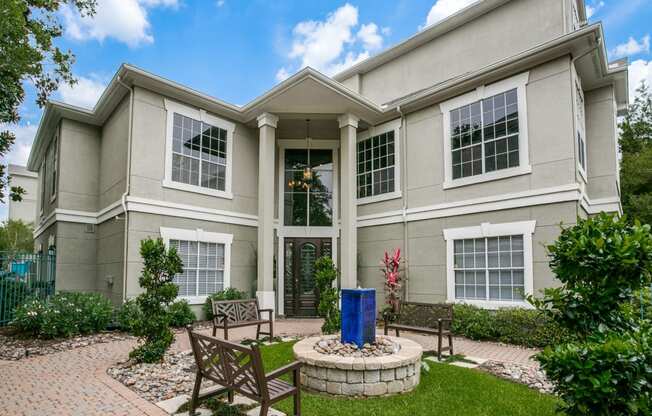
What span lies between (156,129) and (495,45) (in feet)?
32.1

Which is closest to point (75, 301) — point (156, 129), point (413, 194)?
point (156, 129)

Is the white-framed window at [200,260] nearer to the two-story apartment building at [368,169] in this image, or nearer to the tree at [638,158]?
the two-story apartment building at [368,169]

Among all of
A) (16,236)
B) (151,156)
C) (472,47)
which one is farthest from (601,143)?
(16,236)

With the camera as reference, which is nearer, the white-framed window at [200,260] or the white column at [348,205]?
the white-framed window at [200,260]

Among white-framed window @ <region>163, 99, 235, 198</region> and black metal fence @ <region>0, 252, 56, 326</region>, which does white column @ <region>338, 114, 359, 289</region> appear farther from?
black metal fence @ <region>0, 252, 56, 326</region>

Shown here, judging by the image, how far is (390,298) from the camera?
417 inches

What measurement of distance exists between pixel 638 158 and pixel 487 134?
45.6 feet

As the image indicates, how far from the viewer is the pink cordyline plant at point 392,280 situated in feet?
34.5

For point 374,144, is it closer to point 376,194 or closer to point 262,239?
point 376,194

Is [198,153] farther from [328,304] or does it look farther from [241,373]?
[241,373]

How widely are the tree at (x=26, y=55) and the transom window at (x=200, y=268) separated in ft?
12.6

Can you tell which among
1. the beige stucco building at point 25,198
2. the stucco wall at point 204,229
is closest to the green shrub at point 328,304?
the stucco wall at point 204,229

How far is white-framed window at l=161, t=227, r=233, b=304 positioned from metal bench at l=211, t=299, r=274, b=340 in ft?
7.58

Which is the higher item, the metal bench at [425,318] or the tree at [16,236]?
the tree at [16,236]
